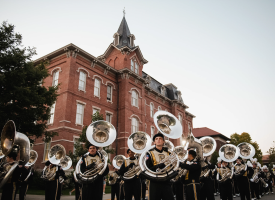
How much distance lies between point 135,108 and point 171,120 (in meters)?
24.8

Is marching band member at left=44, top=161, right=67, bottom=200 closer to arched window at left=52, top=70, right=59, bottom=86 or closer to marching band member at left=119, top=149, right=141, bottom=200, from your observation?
marching band member at left=119, top=149, right=141, bottom=200

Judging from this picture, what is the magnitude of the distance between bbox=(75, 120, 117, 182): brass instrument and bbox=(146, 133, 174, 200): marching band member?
180 cm

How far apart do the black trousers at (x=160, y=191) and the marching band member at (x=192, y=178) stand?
1276 millimetres

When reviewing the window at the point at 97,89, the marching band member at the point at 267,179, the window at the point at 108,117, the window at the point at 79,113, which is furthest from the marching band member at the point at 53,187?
the window at the point at 108,117

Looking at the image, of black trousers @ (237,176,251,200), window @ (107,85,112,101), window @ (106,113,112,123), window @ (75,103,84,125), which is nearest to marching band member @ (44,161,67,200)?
black trousers @ (237,176,251,200)

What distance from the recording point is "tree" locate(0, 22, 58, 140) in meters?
14.5

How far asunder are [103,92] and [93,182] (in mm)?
22677

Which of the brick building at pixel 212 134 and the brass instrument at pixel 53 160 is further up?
the brick building at pixel 212 134

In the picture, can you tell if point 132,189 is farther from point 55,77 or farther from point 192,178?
point 55,77

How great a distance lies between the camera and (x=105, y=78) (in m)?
29.5

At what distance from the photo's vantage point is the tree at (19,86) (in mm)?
14484

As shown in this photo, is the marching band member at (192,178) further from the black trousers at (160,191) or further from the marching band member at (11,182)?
the marching band member at (11,182)

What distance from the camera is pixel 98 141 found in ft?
24.3

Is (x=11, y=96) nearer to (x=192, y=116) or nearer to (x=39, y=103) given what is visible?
(x=39, y=103)
